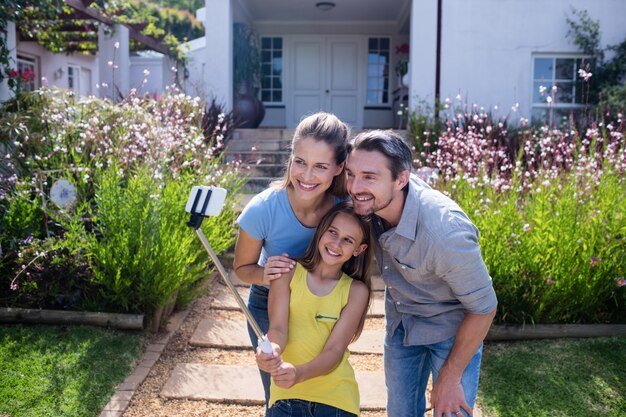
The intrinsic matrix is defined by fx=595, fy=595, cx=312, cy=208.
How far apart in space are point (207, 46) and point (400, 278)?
28.0 feet

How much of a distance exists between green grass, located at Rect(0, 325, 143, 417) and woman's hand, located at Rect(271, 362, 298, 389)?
1728 mm

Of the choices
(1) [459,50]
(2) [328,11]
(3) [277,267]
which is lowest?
(3) [277,267]

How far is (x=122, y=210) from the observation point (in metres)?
4.43

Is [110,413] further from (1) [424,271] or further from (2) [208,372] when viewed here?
(1) [424,271]

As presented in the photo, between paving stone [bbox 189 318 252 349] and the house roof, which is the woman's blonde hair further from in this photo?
the house roof

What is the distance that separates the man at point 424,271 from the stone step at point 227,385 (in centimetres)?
135

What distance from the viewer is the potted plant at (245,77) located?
10.8 m

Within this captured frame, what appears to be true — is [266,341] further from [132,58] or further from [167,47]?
[132,58]

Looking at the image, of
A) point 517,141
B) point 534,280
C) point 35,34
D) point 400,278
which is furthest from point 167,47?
point 400,278

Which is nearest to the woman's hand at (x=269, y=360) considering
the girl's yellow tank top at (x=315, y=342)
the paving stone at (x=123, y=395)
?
the girl's yellow tank top at (x=315, y=342)

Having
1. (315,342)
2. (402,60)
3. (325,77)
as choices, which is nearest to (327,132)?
(315,342)

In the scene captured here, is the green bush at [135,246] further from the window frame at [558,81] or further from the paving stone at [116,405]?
the window frame at [558,81]

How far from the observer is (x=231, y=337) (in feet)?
15.4

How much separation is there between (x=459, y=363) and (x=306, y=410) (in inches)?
26.0
